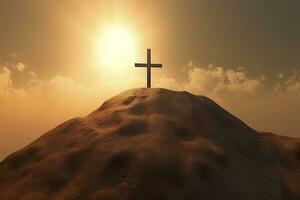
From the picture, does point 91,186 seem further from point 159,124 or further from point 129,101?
point 129,101

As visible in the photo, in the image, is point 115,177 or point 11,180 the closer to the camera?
point 115,177

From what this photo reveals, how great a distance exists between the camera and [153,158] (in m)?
17.8

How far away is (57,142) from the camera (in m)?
22.0

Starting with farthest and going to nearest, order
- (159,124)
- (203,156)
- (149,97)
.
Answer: (149,97) → (159,124) → (203,156)

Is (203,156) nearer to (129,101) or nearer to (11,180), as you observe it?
(129,101)

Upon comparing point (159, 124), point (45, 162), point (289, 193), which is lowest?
point (289, 193)

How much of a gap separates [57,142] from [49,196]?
511 cm

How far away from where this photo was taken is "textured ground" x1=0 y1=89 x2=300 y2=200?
16953mm

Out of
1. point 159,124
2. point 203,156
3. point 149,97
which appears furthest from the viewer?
point 149,97

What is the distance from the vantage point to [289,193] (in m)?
19.9

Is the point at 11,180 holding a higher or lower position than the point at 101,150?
lower

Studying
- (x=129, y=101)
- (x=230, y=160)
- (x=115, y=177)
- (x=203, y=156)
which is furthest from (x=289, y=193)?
(x=129, y=101)

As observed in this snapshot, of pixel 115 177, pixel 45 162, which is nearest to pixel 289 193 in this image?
pixel 115 177

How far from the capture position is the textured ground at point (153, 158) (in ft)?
55.6
